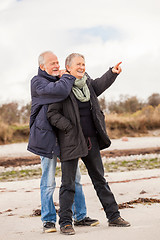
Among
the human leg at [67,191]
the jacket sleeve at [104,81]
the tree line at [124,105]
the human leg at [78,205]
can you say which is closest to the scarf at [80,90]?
the jacket sleeve at [104,81]

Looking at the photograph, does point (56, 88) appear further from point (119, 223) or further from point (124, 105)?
point (124, 105)

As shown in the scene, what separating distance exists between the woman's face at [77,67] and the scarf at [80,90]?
0.07m

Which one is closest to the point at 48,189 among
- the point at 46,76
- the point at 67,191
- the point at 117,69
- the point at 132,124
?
the point at 67,191

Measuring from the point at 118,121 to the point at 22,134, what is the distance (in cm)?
732

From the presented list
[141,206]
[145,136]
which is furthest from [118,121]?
[141,206]

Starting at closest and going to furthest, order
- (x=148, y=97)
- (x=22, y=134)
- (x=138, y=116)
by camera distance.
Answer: (x=22, y=134) < (x=138, y=116) < (x=148, y=97)

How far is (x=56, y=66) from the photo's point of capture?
166 inches

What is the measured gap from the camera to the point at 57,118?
13.0 feet

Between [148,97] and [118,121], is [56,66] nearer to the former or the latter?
[118,121]

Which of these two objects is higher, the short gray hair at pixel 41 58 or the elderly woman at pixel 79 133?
the short gray hair at pixel 41 58

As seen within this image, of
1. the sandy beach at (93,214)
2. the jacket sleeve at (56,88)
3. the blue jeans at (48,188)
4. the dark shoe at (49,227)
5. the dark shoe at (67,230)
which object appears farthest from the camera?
the blue jeans at (48,188)

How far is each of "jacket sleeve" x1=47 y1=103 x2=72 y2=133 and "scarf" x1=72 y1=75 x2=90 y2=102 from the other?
0.21 meters

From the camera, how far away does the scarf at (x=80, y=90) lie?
158 inches

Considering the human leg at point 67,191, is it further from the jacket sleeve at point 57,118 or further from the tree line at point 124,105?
the tree line at point 124,105
